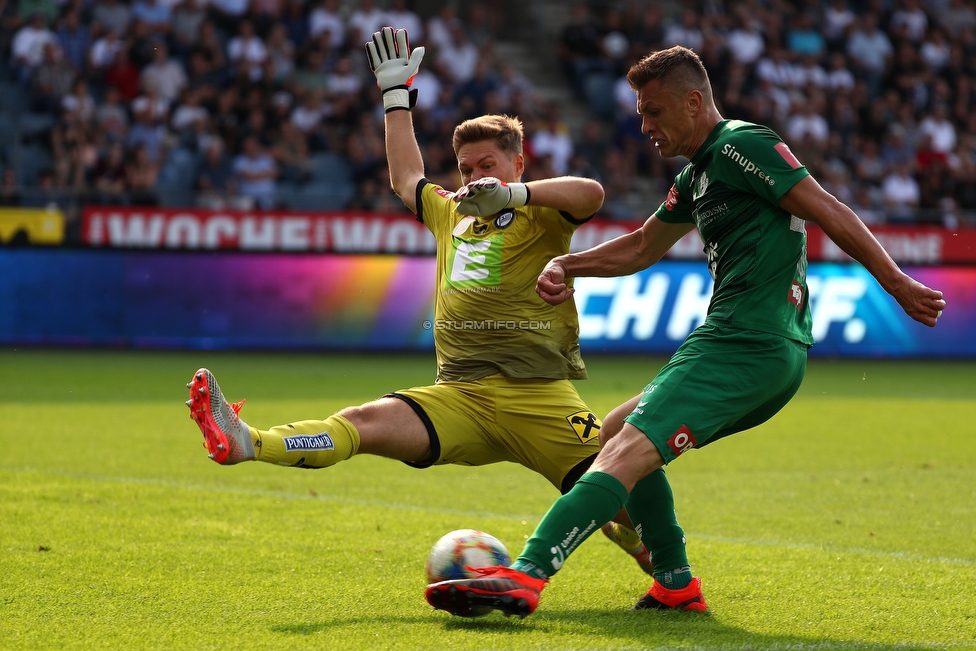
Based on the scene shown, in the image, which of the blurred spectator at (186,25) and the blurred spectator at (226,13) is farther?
the blurred spectator at (226,13)

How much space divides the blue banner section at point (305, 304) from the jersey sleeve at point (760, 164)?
11.1 m

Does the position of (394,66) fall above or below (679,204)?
above

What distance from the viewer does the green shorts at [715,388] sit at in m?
4.15

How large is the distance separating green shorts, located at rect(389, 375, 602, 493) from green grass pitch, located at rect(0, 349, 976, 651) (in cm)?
56

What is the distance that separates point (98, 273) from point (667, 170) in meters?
10.1

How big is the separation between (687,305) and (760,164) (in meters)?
12.3

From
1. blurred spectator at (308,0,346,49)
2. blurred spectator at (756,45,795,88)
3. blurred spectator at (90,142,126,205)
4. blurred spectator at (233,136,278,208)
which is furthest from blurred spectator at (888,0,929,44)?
blurred spectator at (90,142,126,205)

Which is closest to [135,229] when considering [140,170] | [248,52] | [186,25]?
[140,170]

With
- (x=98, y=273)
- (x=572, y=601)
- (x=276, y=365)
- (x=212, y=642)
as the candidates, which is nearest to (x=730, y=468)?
(x=572, y=601)

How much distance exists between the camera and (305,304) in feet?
52.0

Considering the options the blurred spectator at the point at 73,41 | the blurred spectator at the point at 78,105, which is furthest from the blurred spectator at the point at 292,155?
the blurred spectator at the point at 73,41

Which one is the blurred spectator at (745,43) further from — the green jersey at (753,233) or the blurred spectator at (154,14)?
the green jersey at (753,233)

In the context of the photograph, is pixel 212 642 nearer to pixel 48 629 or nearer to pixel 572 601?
pixel 48 629

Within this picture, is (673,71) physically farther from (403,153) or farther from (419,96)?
(419,96)
